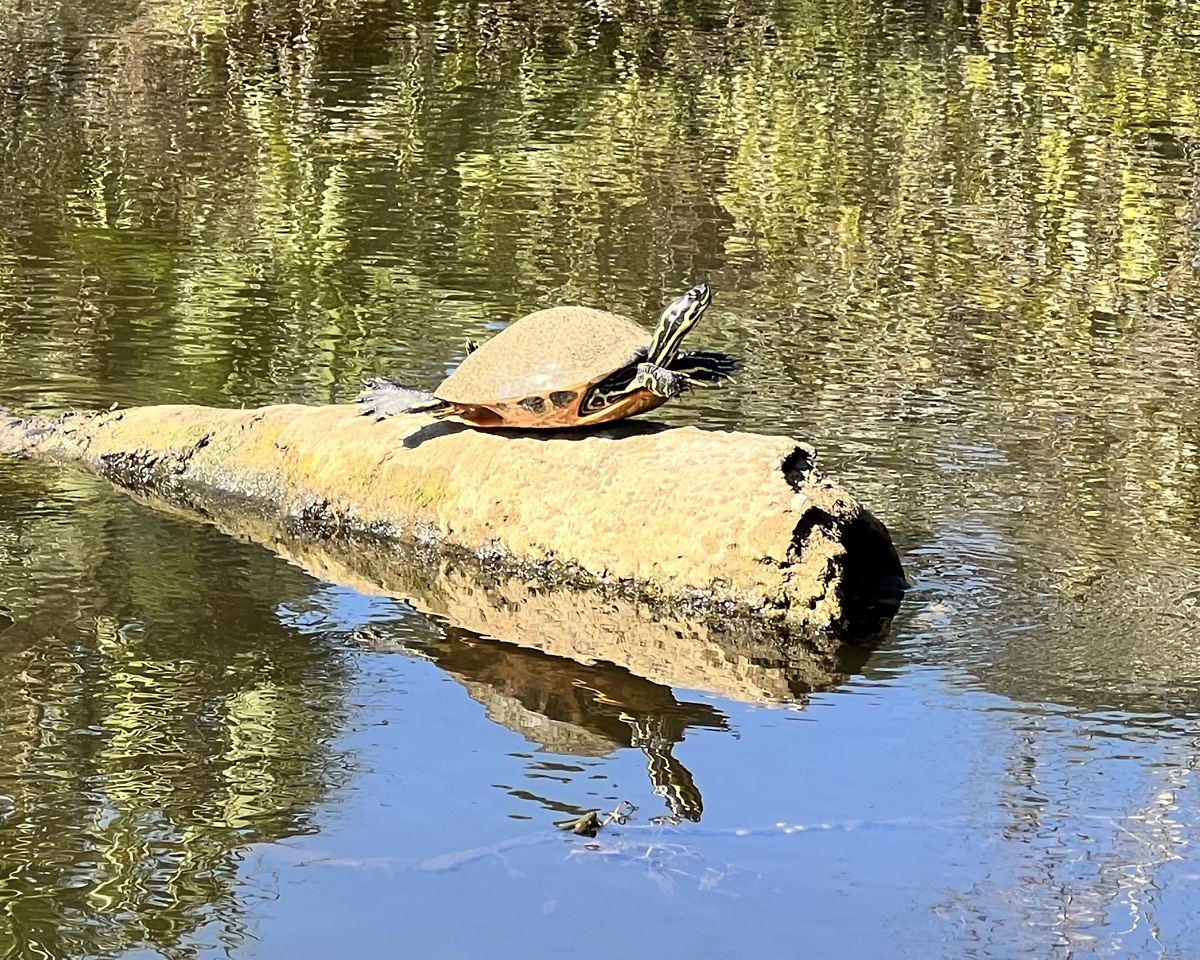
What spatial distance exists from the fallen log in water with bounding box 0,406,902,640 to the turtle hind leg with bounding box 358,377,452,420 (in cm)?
5

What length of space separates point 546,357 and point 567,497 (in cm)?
47

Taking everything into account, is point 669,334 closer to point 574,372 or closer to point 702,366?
point 702,366

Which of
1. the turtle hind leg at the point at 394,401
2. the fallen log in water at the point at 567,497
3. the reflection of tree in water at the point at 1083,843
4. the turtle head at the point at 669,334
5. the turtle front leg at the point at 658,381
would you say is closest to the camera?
the reflection of tree in water at the point at 1083,843

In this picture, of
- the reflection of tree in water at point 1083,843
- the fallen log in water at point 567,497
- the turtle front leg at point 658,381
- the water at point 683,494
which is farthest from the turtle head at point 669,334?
the reflection of tree in water at point 1083,843

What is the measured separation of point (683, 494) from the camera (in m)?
5.49

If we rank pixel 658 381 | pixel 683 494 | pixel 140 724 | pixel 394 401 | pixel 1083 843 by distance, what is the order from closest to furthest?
pixel 1083 843, pixel 140 724, pixel 683 494, pixel 658 381, pixel 394 401

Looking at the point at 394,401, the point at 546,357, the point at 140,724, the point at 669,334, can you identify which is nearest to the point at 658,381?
the point at 669,334

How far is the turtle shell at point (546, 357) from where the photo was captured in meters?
5.76

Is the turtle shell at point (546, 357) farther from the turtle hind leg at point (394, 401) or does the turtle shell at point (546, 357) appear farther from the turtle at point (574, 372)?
the turtle hind leg at point (394, 401)

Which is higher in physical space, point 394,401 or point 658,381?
point 658,381

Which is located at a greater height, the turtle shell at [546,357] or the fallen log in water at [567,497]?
the turtle shell at [546,357]

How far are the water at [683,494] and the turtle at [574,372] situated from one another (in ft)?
2.48

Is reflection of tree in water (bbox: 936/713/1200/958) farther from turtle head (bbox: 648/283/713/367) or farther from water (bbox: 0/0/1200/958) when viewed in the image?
turtle head (bbox: 648/283/713/367)

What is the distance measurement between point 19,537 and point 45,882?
99.7 inches
